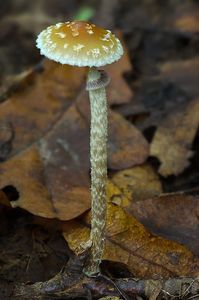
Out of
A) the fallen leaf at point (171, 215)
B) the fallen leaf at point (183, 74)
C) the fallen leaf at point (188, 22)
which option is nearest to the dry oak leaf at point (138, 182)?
the fallen leaf at point (171, 215)

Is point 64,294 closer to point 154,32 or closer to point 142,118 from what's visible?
point 142,118

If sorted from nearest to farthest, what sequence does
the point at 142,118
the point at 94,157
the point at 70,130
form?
1. the point at 94,157
2. the point at 70,130
3. the point at 142,118

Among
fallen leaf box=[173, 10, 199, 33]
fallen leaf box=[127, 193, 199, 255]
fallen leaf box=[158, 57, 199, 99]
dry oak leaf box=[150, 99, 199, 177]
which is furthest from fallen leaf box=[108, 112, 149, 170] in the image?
fallen leaf box=[173, 10, 199, 33]

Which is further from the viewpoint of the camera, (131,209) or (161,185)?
(161,185)

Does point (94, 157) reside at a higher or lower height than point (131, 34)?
higher

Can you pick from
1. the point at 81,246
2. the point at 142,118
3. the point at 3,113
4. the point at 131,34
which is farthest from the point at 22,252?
the point at 131,34

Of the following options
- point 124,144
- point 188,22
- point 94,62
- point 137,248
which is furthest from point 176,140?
point 188,22

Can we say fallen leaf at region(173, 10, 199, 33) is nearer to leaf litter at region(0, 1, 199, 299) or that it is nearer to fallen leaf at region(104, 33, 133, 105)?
leaf litter at region(0, 1, 199, 299)
